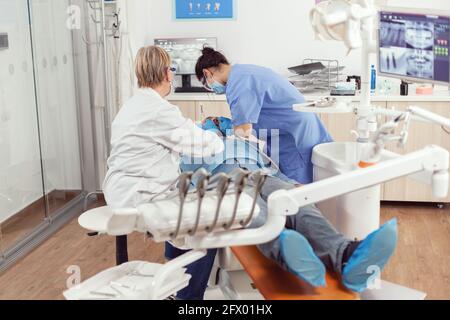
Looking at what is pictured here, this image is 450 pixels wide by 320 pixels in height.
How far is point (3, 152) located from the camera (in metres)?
3.59

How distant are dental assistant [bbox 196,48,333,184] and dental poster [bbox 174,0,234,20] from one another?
1638 mm

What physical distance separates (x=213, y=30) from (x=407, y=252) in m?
2.17

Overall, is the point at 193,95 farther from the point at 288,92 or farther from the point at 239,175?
the point at 239,175

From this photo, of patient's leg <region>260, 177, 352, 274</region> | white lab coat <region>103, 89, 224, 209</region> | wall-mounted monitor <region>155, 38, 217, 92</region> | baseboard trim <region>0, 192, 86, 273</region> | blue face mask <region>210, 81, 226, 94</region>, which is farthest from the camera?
wall-mounted monitor <region>155, 38, 217, 92</region>

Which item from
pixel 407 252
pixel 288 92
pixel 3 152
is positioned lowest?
pixel 407 252

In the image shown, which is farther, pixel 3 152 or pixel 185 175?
pixel 3 152

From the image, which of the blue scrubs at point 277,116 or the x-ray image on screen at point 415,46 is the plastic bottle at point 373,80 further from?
the x-ray image on screen at point 415,46

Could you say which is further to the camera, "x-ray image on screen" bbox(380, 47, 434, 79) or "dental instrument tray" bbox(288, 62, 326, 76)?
"dental instrument tray" bbox(288, 62, 326, 76)

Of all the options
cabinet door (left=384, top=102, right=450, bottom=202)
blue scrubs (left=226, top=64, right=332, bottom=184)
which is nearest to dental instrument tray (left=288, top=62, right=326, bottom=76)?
cabinet door (left=384, top=102, right=450, bottom=202)

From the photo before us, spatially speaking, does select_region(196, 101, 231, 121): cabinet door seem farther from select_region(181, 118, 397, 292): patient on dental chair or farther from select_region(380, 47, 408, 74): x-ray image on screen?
select_region(380, 47, 408, 74): x-ray image on screen

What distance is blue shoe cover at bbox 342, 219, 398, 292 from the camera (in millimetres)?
1908

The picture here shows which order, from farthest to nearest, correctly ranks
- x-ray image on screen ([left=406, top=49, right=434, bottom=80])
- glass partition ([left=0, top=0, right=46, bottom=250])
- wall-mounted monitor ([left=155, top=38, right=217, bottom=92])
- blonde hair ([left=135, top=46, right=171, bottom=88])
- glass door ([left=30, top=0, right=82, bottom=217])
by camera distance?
1. wall-mounted monitor ([left=155, top=38, right=217, bottom=92])
2. glass door ([left=30, top=0, right=82, bottom=217])
3. glass partition ([left=0, top=0, right=46, bottom=250])
4. blonde hair ([left=135, top=46, right=171, bottom=88])
5. x-ray image on screen ([left=406, top=49, right=434, bottom=80])

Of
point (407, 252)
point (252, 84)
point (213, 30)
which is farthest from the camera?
point (213, 30)

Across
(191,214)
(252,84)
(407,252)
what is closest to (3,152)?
(252,84)
